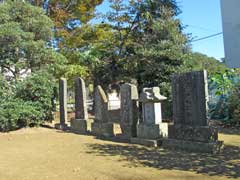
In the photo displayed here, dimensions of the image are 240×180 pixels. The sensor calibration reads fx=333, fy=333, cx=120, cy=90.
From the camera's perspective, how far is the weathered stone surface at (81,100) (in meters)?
13.8

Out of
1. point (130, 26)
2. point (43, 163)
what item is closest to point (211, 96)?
point (130, 26)

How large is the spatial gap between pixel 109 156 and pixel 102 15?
13.4 m

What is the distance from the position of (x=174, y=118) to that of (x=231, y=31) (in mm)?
14754

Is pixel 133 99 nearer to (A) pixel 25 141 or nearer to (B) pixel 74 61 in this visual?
(A) pixel 25 141

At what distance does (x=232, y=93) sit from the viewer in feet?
49.9

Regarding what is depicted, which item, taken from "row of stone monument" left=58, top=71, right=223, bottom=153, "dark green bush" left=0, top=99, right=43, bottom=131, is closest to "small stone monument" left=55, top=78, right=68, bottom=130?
"dark green bush" left=0, top=99, right=43, bottom=131

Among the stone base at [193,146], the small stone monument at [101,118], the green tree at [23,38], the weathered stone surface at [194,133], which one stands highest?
the green tree at [23,38]

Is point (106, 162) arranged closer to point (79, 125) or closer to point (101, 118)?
point (101, 118)

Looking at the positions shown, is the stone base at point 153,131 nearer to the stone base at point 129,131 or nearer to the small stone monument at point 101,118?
the stone base at point 129,131

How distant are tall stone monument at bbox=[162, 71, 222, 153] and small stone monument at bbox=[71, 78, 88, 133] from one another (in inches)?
188

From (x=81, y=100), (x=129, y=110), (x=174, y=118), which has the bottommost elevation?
(x=174, y=118)

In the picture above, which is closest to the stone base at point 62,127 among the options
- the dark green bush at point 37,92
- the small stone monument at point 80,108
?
the small stone monument at point 80,108

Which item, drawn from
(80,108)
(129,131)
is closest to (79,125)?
(80,108)

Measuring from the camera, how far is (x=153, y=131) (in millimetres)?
10406
